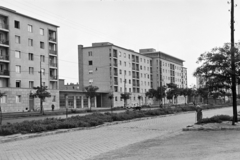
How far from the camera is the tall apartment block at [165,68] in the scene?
11344 cm

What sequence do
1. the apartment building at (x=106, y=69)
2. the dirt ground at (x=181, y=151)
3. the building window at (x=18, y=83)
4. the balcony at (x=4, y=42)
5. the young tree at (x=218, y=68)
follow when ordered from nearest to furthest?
the dirt ground at (x=181, y=151)
the young tree at (x=218, y=68)
the balcony at (x=4, y=42)
the building window at (x=18, y=83)
the apartment building at (x=106, y=69)

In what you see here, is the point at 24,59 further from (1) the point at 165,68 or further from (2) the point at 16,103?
(1) the point at 165,68

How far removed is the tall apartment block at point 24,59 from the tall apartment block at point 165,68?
164ft

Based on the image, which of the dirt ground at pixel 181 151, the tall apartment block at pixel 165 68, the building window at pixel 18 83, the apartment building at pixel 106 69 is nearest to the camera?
the dirt ground at pixel 181 151

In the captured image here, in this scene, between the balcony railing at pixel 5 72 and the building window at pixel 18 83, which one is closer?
the balcony railing at pixel 5 72

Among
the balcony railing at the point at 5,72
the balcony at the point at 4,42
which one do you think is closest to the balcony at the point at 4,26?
the balcony at the point at 4,42

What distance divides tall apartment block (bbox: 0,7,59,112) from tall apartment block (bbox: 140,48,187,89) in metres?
50.1

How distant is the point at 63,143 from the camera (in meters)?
12.5

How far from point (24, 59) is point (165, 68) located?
235 ft

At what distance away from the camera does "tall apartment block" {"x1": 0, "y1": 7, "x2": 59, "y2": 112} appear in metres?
53.8

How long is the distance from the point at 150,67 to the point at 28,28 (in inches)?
2341

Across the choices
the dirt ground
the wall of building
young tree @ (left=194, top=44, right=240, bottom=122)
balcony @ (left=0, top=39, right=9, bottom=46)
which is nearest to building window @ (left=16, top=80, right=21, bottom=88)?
the wall of building

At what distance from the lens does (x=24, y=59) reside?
57.5m

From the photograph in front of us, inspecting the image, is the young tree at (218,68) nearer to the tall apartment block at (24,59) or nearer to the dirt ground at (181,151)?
the dirt ground at (181,151)
